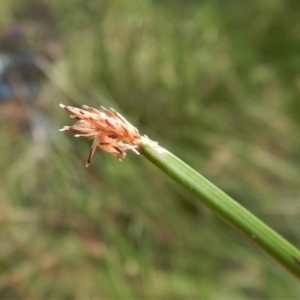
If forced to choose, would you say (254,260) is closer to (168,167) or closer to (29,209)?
(29,209)

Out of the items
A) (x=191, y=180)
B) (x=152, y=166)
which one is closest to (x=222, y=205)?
(x=191, y=180)

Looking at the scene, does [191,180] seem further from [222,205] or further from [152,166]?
[152,166]

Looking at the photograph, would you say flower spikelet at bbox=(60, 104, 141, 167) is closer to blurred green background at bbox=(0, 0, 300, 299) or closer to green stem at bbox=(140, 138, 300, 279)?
green stem at bbox=(140, 138, 300, 279)

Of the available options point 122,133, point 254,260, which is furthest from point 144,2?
point 122,133

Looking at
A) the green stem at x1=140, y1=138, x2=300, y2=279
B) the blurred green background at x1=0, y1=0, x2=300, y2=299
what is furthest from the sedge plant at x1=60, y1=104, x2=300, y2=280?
the blurred green background at x1=0, y1=0, x2=300, y2=299

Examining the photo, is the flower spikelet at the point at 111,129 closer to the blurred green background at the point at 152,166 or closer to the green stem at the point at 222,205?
the green stem at the point at 222,205

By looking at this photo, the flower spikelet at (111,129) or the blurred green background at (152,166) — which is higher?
the blurred green background at (152,166)

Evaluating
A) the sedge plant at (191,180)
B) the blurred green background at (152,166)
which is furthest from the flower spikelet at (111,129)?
the blurred green background at (152,166)

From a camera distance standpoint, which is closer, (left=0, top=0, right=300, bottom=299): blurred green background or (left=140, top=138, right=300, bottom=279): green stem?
(left=140, top=138, right=300, bottom=279): green stem
